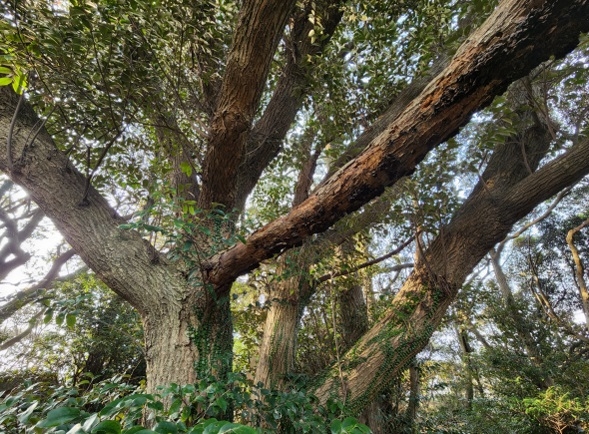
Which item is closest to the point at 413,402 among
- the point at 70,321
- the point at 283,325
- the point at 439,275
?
the point at 283,325

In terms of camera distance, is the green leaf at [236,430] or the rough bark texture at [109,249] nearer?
the green leaf at [236,430]

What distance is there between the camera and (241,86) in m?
1.91

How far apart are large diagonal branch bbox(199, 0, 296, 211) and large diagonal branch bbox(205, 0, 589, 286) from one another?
0.62 metres

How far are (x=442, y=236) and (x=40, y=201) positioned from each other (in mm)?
2897

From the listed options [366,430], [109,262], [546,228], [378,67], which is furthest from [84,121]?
[546,228]

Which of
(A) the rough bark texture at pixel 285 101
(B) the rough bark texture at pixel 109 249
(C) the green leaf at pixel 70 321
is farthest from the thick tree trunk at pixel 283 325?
(C) the green leaf at pixel 70 321

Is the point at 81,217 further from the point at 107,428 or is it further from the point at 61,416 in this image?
the point at 107,428

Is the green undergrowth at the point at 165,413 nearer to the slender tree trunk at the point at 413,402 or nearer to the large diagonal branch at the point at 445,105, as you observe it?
the large diagonal branch at the point at 445,105

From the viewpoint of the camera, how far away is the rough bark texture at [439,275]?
2381 millimetres

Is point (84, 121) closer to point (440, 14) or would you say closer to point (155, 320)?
point (155, 320)

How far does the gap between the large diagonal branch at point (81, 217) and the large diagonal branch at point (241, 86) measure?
663 millimetres

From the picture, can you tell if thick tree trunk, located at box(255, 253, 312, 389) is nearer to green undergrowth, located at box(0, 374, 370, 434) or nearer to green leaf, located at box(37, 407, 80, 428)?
green undergrowth, located at box(0, 374, 370, 434)

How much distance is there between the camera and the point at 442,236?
2.61m

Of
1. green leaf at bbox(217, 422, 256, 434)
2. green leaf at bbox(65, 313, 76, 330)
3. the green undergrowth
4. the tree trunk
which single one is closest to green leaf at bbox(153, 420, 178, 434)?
the green undergrowth
